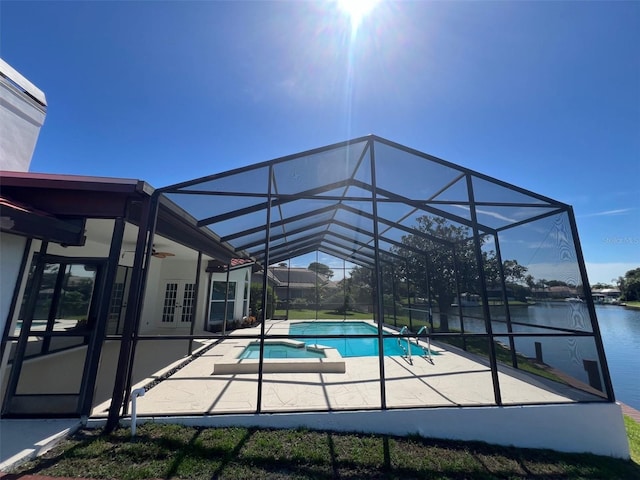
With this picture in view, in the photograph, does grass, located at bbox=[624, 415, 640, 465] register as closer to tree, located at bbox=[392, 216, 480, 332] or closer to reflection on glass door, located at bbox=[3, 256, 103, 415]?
tree, located at bbox=[392, 216, 480, 332]

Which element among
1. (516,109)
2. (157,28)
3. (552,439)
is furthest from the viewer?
(516,109)

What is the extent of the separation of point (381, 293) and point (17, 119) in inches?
344

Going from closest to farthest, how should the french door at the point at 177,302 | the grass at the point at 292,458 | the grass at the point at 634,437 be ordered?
the grass at the point at 292,458
the grass at the point at 634,437
the french door at the point at 177,302

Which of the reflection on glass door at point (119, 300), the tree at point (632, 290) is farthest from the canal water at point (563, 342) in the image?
the tree at point (632, 290)

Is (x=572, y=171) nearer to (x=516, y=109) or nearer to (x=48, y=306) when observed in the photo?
(x=516, y=109)

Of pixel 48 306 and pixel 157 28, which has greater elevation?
pixel 157 28

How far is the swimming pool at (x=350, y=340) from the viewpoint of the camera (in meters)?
8.99

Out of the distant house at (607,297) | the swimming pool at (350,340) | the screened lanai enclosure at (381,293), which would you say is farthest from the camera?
the distant house at (607,297)

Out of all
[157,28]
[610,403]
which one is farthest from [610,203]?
[157,28]

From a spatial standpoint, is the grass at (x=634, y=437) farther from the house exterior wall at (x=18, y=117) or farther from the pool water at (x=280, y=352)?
the house exterior wall at (x=18, y=117)

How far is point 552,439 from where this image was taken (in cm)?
360

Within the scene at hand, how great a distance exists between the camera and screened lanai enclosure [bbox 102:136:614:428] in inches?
156

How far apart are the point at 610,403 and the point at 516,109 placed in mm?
6469

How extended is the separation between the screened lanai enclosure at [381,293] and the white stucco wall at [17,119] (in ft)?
13.3
